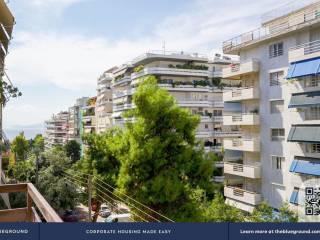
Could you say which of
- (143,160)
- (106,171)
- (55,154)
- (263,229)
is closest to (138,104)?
(143,160)

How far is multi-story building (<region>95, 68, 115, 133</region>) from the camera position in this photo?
57.0 metres

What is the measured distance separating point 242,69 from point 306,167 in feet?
26.3

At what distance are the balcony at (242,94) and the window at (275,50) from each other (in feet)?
7.98

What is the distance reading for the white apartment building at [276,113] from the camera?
20125 millimetres

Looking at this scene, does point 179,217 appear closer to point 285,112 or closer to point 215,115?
point 285,112

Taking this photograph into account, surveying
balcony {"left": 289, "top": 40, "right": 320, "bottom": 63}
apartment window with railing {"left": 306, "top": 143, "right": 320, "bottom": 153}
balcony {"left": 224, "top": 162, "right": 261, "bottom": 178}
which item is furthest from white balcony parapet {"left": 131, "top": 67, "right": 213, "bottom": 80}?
apartment window with railing {"left": 306, "top": 143, "right": 320, "bottom": 153}

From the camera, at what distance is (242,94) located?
995 inches

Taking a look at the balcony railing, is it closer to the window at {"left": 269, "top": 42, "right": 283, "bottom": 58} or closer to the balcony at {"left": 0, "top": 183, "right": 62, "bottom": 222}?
the window at {"left": 269, "top": 42, "right": 283, "bottom": 58}

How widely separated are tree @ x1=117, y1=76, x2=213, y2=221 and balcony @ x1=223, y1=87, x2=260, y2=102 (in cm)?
1143

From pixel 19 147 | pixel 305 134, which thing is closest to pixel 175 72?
pixel 305 134

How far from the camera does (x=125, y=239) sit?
520 centimetres

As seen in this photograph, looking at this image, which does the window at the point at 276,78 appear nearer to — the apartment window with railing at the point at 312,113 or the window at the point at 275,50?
the window at the point at 275,50

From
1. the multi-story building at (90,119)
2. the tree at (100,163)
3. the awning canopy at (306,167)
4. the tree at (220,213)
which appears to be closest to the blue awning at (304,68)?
the awning canopy at (306,167)

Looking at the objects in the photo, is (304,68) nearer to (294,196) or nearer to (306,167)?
(306,167)
